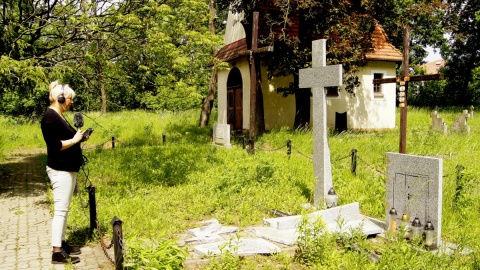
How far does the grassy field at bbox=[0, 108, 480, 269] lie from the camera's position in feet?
16.4

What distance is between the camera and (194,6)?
9312 mm

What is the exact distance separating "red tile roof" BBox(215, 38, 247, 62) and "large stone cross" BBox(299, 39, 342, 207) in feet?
36.2

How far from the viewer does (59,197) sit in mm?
5188

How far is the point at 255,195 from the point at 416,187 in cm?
331

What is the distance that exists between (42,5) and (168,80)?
147 inches

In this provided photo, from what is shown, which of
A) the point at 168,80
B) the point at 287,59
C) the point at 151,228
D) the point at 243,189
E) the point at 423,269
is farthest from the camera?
the point at 287,59

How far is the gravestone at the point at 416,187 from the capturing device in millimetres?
5773

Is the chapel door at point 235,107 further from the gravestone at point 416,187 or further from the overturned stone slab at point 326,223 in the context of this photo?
the gravestone at point 416,187

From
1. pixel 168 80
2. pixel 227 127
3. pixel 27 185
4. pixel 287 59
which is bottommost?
pixel 27 185

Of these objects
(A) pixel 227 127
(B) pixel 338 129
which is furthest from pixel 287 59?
(B) pixel 338 129

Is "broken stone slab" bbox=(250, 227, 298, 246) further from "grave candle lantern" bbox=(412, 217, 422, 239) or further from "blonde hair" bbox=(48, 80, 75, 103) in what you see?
"blonde hair" bbox=(48, 80, 75, 103)

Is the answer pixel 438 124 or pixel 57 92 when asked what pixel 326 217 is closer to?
pixel 57 92

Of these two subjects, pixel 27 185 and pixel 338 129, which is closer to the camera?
pixel 27 185

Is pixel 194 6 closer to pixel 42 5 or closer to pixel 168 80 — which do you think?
pixel 168 80
